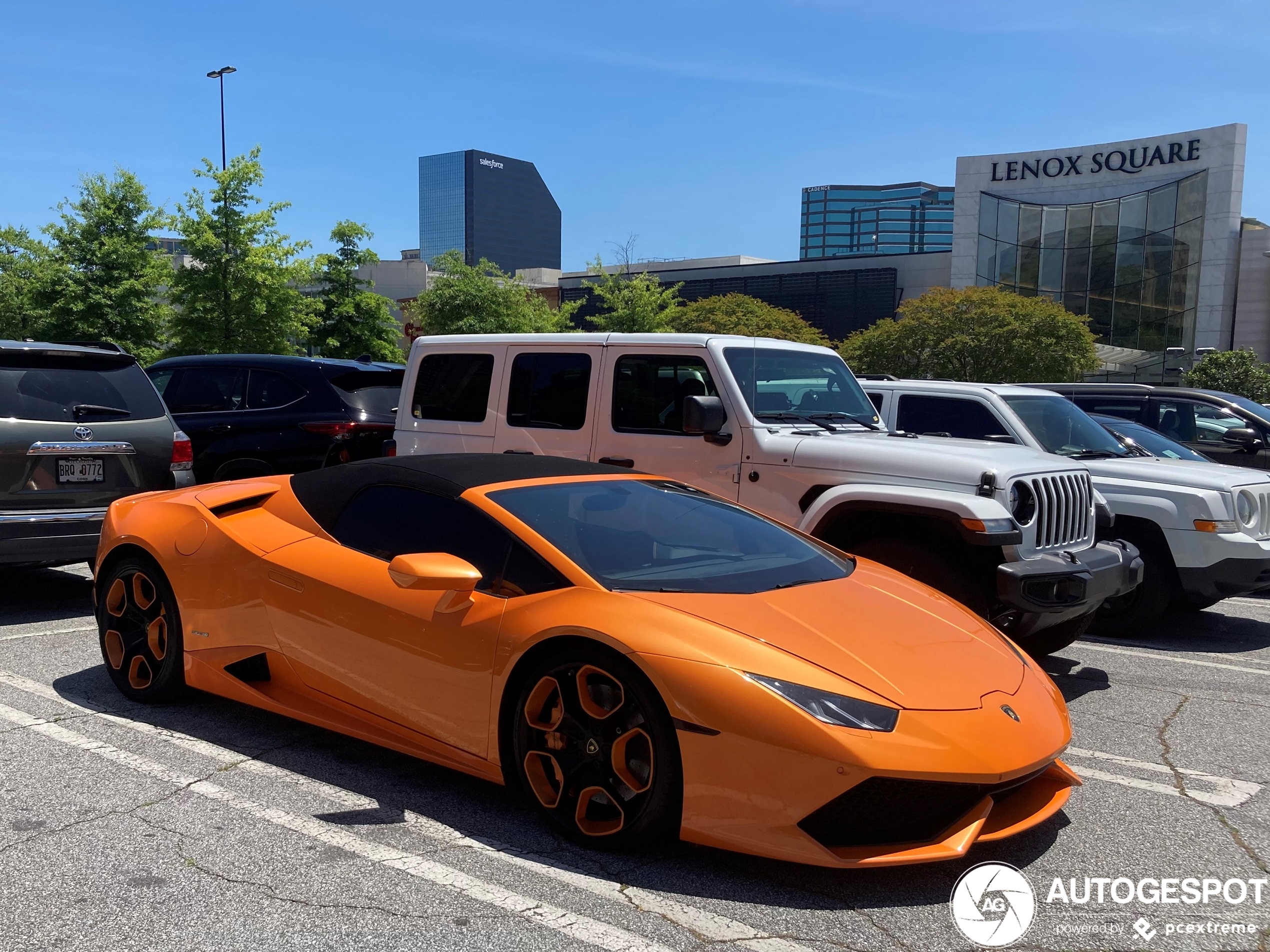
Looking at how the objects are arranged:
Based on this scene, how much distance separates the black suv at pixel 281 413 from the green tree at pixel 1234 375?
77.2 feet

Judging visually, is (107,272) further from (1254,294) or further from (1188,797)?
(1254,294)

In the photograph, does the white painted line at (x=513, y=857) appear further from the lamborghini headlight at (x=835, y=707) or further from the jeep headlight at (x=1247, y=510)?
the jeep headlight at (x=1247, y=510)

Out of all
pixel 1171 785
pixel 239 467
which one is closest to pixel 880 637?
pixel 1171 785

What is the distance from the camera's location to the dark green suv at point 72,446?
21.5 feet

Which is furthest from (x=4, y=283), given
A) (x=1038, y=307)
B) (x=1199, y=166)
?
(x=1199, y=166)

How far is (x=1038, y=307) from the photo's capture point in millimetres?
33250

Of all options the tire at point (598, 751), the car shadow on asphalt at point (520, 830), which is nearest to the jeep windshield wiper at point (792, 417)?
the car shadow on asphalt at point (520, 830)

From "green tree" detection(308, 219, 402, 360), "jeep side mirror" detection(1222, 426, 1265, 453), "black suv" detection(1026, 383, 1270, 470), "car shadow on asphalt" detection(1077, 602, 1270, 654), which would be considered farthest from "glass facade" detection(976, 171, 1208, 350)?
"car shadow on asphalt" detection(1077, 602, 1270, 654)

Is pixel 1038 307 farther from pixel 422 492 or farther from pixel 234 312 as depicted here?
pixel 422 492

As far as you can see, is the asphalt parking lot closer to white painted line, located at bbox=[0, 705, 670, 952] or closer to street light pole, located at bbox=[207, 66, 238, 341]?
white painted line, located at bbox=[0, 705, 670, 952]

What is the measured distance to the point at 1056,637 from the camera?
5.90 metres

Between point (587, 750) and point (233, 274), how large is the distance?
1057 inches

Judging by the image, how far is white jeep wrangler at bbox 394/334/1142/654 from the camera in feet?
17.9

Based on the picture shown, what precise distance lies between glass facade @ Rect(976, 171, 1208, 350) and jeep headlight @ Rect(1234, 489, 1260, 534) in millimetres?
50427
